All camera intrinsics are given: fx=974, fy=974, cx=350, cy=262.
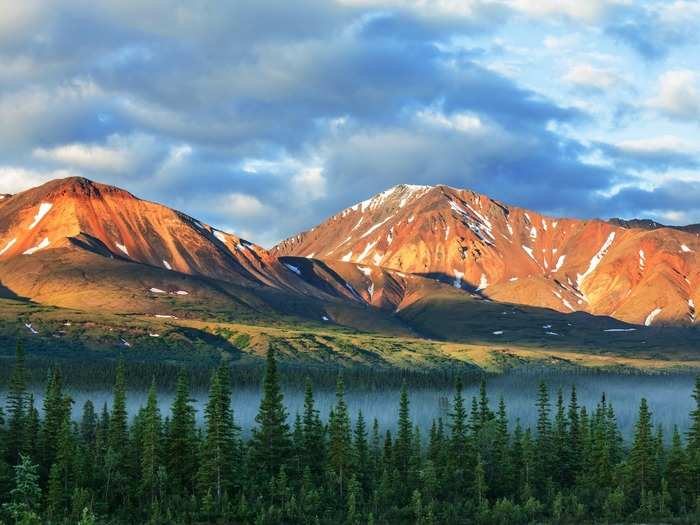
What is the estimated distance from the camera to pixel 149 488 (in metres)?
119

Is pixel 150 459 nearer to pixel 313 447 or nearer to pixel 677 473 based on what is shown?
pixel 313 447

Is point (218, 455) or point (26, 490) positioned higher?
point (218, 455)

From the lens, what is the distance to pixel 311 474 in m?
134

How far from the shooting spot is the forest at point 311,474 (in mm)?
114188

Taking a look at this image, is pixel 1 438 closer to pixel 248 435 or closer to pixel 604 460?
pixel 248 435

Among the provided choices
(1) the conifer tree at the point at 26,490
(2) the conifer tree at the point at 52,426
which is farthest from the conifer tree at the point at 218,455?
(2) the conifer tree at the point at 52,426

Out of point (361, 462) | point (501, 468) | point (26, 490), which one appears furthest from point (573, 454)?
point (26, 490)

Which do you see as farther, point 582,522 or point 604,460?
point 604,460

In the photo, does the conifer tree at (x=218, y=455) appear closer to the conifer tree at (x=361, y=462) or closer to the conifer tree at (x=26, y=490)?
the conifer tree at (x=361, y=462)

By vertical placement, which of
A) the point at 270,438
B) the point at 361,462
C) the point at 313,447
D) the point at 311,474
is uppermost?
the point at 270,438

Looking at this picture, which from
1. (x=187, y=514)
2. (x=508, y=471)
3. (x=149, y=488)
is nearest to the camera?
(x=187, y=514)

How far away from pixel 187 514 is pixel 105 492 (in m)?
12.9

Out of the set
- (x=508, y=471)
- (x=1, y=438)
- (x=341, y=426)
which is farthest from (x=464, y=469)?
(x=1, y=438)

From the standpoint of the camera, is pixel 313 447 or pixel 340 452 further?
pixel 313 447
